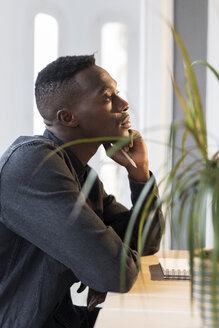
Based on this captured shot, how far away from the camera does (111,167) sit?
3.57m

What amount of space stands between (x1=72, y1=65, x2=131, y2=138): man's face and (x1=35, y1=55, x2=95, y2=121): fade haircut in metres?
0.02

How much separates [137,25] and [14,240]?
2357 mm

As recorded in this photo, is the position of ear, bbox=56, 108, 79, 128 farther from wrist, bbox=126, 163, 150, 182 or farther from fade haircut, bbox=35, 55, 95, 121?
wrist, bbox=126, 163, 150, 182

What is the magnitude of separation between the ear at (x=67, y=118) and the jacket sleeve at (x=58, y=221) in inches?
11.4

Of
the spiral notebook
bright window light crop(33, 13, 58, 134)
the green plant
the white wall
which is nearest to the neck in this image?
the spiral notebook

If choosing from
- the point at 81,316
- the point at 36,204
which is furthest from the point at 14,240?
the point at 81,316

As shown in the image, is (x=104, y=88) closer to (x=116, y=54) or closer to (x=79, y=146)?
(x=79, y=146)

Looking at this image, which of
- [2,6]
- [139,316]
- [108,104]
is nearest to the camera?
[139,316]

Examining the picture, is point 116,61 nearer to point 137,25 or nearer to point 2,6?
point 137,25

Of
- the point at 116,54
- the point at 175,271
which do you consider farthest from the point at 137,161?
the point at 116,54

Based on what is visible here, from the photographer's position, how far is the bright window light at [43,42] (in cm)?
349

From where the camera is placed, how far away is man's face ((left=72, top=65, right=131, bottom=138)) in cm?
169

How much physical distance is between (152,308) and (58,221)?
0.99 feet

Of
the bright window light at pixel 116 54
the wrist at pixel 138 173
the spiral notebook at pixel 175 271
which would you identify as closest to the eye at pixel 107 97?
the wrist at pixel 138 173
